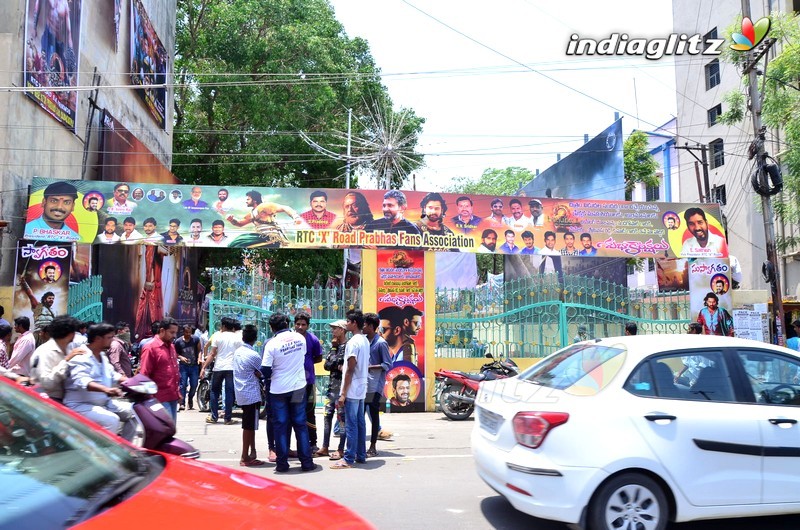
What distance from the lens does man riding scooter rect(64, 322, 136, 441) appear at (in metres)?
5.39

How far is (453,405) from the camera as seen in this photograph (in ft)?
37.0

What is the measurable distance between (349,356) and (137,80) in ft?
54.8

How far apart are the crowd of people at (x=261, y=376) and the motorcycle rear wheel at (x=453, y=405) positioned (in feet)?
7.12

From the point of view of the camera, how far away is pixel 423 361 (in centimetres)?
1245

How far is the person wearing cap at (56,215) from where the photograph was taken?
12.3 metres

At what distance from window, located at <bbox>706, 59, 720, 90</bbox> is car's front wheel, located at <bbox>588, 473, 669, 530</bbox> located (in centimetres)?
2950

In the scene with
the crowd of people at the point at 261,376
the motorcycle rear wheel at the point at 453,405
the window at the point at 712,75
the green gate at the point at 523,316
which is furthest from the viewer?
the window at the point at 712,75

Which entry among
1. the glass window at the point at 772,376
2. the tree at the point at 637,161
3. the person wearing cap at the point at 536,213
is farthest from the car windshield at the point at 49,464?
the tree at the point at 637,161

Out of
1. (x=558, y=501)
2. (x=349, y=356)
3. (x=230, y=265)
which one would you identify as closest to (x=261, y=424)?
(x=349, y=356)

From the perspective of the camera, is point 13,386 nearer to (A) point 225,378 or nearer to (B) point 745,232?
(A) point 225,378

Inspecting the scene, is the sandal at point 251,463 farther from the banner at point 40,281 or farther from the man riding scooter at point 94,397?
the banner at point 40,281

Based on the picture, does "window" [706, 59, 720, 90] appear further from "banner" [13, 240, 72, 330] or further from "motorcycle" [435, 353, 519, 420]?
"banner" [13, 240, 72, 330]

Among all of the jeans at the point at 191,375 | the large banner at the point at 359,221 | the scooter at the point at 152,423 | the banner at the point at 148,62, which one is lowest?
the jeans at the point at 191,375

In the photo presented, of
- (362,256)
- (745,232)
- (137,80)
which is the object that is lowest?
(362,256)
